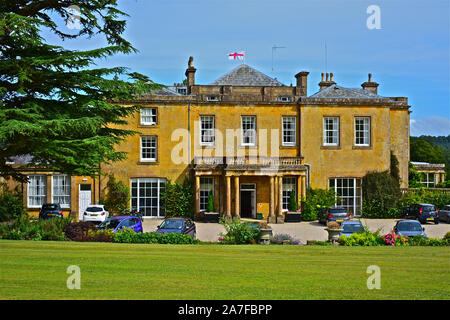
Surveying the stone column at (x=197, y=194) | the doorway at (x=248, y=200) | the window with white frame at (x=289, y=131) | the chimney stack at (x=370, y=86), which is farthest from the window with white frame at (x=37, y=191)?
the chimney stack at (x=370, y=86)

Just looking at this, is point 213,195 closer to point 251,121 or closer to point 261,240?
point 251,121

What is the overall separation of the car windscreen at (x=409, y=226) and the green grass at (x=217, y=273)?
22.5 ft

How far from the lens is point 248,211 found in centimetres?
3359

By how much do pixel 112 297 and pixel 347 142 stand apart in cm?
2827

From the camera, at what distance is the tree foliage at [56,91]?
14152mm

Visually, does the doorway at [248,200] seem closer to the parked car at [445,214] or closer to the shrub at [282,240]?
the parked car at [445,214]

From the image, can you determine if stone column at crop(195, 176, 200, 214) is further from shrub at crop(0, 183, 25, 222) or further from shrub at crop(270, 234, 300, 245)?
shrub at crop(270, 234, 300, 245)

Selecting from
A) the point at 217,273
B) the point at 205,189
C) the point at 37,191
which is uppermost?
the point at 205,189

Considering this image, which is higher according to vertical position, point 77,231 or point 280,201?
point 280,201

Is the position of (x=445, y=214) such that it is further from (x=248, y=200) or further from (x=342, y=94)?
(x=248, y=200)

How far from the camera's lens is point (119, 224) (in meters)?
21.2

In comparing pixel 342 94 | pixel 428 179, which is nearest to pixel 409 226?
pixel 342 94

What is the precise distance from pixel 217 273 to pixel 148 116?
24257mm
